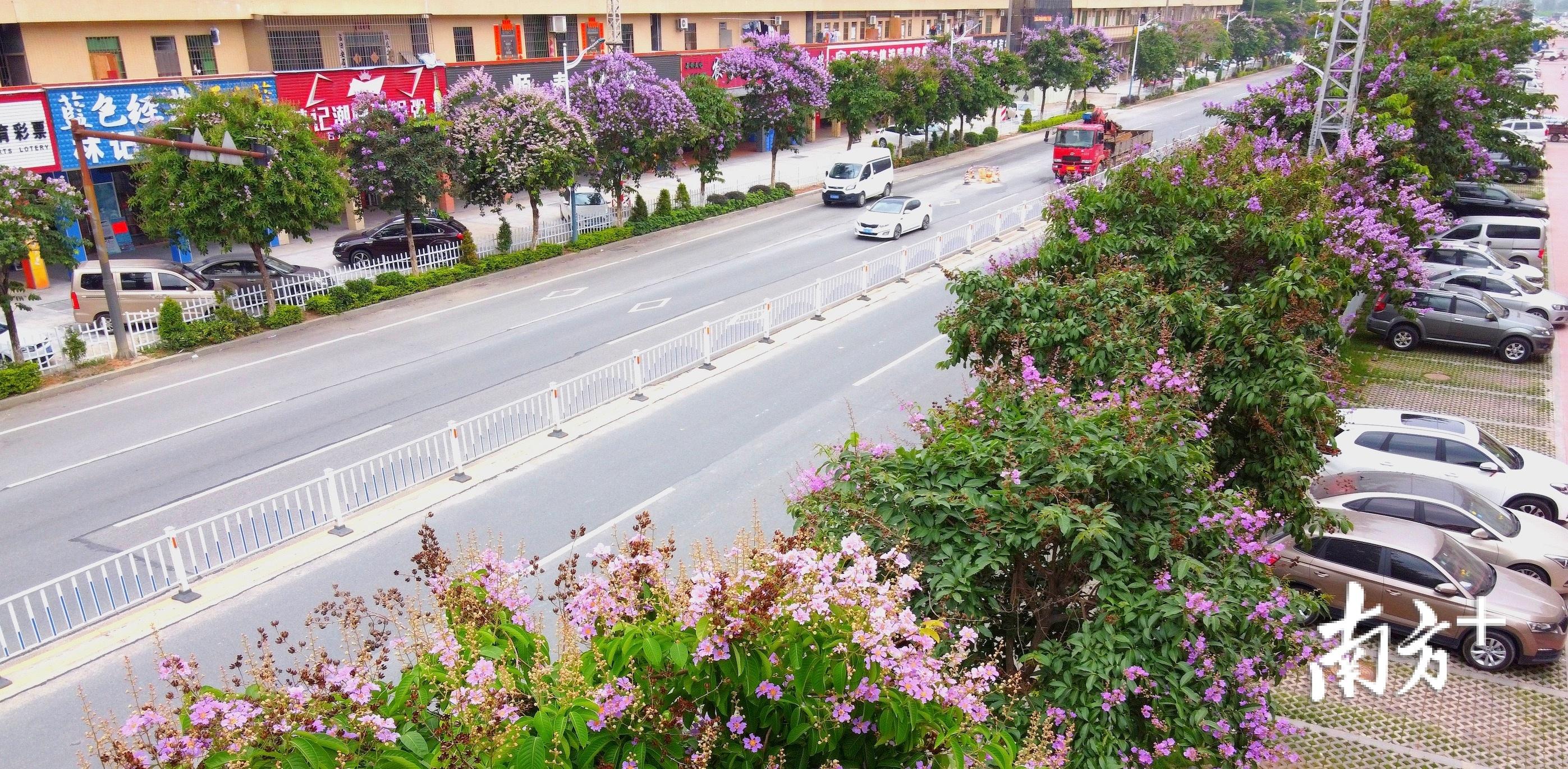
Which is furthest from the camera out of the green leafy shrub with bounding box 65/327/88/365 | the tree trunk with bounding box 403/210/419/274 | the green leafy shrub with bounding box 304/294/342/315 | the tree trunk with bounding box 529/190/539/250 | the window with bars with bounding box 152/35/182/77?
the window with bars with bounding box 152/35/182/77

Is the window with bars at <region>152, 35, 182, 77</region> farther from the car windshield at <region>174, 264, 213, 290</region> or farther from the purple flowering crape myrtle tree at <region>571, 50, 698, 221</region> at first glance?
the purple flowering crape myrtle tree at <region>571, 50, 698, 221</region>

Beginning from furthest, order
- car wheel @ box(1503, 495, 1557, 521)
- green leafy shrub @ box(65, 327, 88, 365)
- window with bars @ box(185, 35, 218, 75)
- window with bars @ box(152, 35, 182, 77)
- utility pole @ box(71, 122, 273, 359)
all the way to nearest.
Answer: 1. window with bars @ box(185, 35, 218, 75)
2. window with bars @ box(152, 35, 182, 77)
3. green leafy shrub @ box(65, 327, 88, 365)
4. utility pole @ box(71, 122, 273, 359)
5. car wheel @ box(1503, 495, 1557, 521)

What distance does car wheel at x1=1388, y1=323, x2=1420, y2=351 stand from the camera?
20609mm

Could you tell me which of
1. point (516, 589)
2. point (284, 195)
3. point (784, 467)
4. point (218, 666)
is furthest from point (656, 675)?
point (284, 195)

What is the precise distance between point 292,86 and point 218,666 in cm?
2352

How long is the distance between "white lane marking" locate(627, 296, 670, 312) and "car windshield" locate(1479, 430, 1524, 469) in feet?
50.1

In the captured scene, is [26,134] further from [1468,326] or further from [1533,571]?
[1468,326]

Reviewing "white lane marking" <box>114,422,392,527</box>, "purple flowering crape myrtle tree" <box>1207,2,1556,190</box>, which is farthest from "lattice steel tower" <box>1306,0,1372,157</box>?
"white lane marking" <box>114,422,392,527</box>

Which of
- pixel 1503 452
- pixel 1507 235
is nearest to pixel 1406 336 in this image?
pixel 1503 452

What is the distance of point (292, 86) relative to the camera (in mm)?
29062

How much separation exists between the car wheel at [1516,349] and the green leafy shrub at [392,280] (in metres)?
23.1

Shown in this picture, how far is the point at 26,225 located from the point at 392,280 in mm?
7401

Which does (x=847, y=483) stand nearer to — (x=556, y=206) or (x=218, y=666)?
(x=218, y=666)

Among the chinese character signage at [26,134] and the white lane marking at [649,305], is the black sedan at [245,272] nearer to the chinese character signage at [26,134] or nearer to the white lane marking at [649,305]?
the chinese character signage at [26,134]
